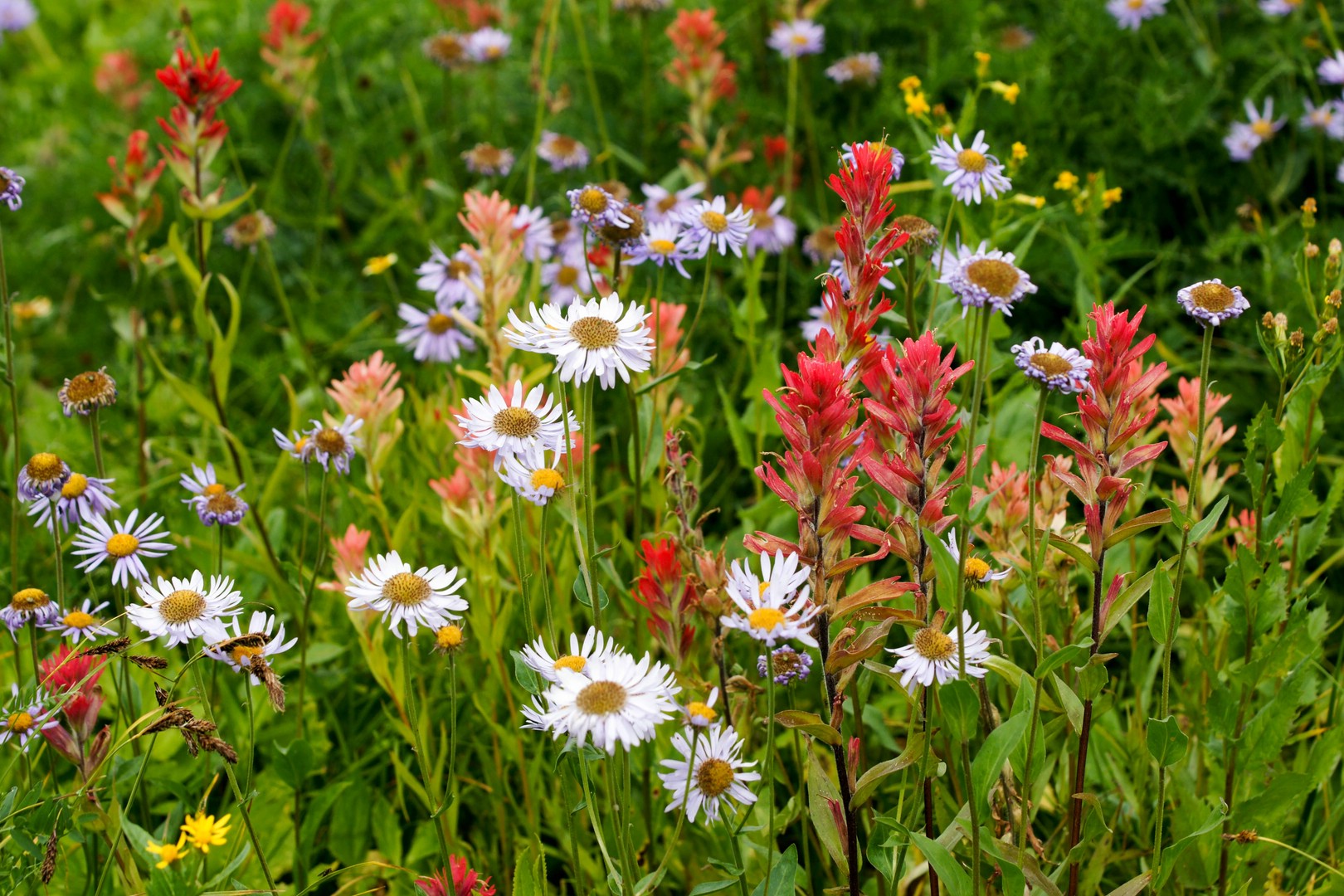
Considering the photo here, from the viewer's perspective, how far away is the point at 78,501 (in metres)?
1.88

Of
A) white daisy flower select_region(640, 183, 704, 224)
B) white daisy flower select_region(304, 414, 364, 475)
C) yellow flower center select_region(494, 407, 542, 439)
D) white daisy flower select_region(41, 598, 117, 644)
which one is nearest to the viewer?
yellow flower center select_region(494, 407, 542, 439)

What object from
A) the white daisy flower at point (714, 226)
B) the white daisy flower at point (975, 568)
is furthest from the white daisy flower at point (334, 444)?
the white daisy flower at point (975, 568)

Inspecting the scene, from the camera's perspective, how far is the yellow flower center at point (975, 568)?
1543 millimetres

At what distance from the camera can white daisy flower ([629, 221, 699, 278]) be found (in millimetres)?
1969

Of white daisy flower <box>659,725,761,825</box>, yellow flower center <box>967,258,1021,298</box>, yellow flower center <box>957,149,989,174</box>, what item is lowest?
white daisy flower <box>659,725,761,825</box>

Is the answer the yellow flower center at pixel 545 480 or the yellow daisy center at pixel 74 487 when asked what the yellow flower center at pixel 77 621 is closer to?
the yellow daisy center at pixel 74 487

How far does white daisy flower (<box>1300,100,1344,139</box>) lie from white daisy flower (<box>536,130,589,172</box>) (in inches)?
73.3

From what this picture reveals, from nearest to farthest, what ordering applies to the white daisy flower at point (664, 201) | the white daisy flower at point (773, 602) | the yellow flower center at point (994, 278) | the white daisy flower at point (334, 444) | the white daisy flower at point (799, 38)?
the white daisy flower at point (773, 602)
the yellow flower center at point (994, 278)
the white daisy flower at point (334, 444)
the white daisy flower at point (664, 201)
the white daisy flower at point (799, 38)

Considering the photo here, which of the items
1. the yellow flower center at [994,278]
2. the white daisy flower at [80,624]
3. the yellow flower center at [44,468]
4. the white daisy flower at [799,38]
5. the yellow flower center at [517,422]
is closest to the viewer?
the yellow flower center at [994,278]

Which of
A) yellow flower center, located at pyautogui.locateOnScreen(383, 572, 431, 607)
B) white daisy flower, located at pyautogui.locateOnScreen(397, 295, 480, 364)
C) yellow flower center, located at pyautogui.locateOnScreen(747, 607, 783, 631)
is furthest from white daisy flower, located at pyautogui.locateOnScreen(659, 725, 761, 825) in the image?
white daisy flower, located at pyautogui.locateOnScreen(397, 295, 480, 364)

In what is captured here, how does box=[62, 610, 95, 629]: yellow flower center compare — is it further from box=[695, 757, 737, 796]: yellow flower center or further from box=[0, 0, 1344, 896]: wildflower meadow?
box=[695, 757, 737, 796]: yellow flower center

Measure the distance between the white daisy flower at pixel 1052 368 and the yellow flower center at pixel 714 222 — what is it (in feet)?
2.27

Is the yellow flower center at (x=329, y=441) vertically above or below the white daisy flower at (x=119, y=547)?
below

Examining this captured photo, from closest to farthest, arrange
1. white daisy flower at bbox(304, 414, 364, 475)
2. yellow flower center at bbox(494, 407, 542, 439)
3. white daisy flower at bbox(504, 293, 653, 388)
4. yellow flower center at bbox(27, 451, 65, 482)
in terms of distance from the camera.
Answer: white daisy flower at bbox(504, 293, 653, 388) → yellow flower center at bbox(494, 407, 542, 439) → yellow flower center at bbox(27, 451, 65, 482) → white daisy flower at bbox(304, 414, 364, 475)
